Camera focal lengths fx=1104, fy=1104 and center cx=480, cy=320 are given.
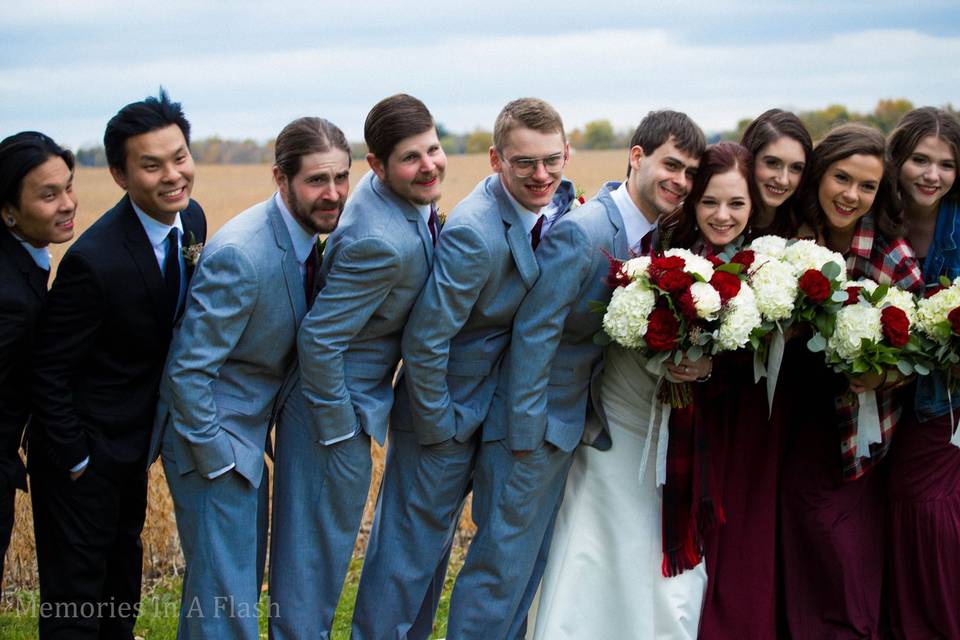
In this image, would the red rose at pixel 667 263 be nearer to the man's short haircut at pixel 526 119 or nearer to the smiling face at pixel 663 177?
the smiling face at pixel 663 177

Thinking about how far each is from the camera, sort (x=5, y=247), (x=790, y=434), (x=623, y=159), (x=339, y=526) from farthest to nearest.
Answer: (x=623, y=159) → (x=790, y=434) → (x=339, y=526) → (x=5, y=247)

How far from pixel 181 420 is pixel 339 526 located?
98 centimetres

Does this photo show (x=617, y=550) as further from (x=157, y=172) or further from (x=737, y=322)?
(x=157, y=172)

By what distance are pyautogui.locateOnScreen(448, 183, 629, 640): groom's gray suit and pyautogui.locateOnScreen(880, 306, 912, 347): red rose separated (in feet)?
4.38

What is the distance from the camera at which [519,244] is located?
17.9 feet

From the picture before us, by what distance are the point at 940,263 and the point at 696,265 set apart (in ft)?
5.72

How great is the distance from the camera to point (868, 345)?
543cm

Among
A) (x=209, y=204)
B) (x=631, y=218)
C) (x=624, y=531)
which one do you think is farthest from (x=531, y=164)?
(x=209, y=204)

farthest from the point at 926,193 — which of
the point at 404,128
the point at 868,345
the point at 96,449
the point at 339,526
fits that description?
the point at 96,449

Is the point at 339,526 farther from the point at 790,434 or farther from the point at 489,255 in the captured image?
the point at 790,434

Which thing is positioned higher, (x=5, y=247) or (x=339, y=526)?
(x=5, y=247)

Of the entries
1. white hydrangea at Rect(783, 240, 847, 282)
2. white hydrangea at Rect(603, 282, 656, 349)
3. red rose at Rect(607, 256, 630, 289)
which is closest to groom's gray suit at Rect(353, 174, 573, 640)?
red rose at Rect(607, 256, 630, 289)

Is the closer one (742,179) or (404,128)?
(404,128)

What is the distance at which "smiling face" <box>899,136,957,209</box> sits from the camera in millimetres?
6141
